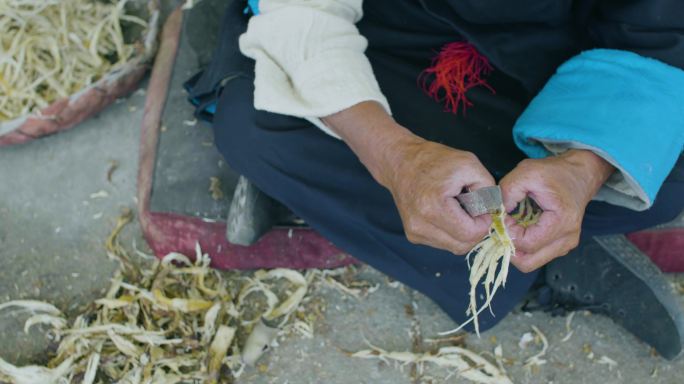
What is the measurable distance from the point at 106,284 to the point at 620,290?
48.7 inches

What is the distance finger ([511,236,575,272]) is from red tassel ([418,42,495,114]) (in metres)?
0.43

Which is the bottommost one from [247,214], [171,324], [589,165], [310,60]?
[171,324]

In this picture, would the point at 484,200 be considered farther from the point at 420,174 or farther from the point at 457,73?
the point at 457,73

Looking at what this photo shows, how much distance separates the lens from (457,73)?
5.38ft

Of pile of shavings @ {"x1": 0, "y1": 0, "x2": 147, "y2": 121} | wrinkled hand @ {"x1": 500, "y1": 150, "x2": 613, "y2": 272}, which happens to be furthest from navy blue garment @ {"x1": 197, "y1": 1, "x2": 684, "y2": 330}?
pile of shavings @ {"x1": 0, "y1": 0, "x2": 147, "y2": 121}

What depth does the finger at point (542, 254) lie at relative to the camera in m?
1.29

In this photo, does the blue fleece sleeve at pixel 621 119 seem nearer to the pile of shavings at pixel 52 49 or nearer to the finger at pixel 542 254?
the finger at pixel 542 254

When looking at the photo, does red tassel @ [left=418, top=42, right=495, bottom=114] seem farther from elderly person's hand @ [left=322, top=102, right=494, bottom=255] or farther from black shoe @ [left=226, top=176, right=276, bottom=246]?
black shoe @ [left=226, top=176, right=276, bottom=246]

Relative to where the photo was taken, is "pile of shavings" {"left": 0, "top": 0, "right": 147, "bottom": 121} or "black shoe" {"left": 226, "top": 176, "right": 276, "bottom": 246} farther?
"pile of shavings" {"left": 0, "top": 0, "right": 147, "bottom": 121}

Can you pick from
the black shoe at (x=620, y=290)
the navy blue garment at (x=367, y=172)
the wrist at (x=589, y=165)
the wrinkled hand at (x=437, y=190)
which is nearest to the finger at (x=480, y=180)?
the wrinkled hand at (x=437, y=190)

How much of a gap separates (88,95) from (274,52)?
85 cm

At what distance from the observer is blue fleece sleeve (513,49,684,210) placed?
52.8 inches

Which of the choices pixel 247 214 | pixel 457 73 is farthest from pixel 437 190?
pixel 247 214

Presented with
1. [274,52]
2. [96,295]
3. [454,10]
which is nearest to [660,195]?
[454,10]
